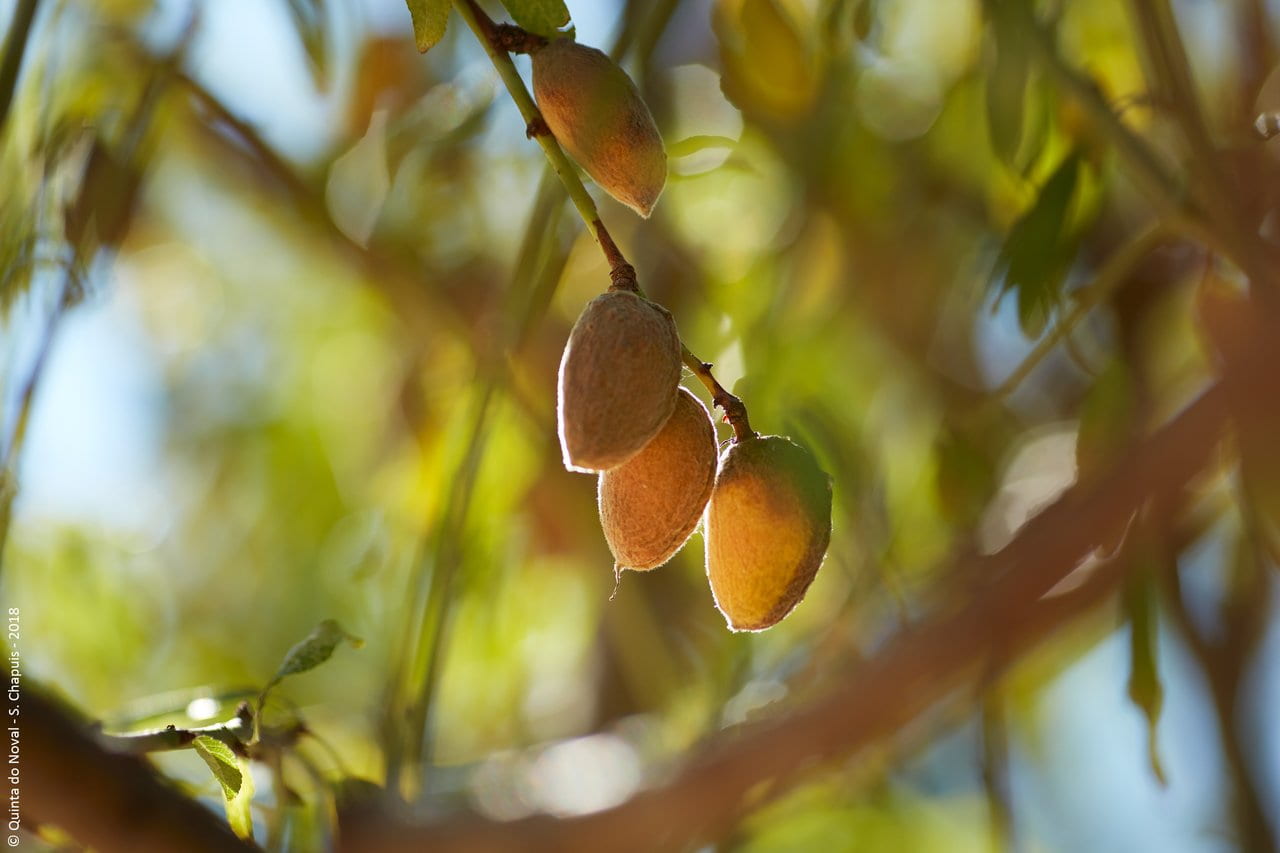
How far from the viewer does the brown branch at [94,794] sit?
76 centimetres

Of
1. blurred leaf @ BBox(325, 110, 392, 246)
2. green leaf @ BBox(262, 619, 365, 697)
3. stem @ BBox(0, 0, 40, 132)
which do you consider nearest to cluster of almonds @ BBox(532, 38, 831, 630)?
green leaf @ BBox(262, 619, 365, 697)

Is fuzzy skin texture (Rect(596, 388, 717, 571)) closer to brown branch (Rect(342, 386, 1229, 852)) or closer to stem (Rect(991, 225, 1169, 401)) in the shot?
brown branch (Rect(342, 386, 1229, 852))

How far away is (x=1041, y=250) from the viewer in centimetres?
109

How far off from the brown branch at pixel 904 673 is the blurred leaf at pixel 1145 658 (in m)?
0.07

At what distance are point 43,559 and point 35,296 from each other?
41.5 inches

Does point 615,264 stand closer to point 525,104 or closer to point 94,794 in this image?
point 525,104

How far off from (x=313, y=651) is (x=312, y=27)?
1.72 ft

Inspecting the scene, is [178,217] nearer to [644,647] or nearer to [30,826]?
[644,647]

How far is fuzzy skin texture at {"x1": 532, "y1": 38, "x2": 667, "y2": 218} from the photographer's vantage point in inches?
30.5

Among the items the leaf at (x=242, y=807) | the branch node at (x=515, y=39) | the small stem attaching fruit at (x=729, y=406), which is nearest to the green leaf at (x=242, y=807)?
the leaf at (x=242, y=807)

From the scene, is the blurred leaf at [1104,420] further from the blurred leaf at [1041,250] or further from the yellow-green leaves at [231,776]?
the yellow-green leaves at [231,776]

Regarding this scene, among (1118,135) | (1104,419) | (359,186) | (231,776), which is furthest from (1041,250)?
(359,186)

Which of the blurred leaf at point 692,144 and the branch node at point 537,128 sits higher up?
the blurred leaf at point 692,144

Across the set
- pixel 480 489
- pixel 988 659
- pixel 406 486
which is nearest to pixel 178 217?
pixel 406 486
